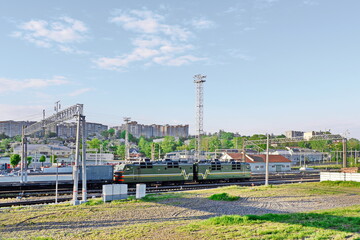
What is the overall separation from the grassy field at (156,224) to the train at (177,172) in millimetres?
14075

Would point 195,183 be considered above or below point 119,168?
below

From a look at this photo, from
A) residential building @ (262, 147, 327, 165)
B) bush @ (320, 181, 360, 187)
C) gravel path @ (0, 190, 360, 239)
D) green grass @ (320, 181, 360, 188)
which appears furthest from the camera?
residential building @ (262, 147, 327, 165)

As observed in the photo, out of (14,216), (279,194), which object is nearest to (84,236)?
(14,216)

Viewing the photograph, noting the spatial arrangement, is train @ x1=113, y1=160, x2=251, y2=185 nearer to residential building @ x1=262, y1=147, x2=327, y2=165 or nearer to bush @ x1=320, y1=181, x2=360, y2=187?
bush @ x1=320, y1=181, x2=360, y2=187

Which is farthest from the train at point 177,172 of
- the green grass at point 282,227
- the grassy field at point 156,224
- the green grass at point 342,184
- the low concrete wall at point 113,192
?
the green grass at point 282,227

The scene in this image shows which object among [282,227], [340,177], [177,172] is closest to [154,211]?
[282,227]

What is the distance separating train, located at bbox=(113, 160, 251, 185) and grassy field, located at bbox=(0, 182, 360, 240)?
554 inches

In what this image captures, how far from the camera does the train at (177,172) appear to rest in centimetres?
3772

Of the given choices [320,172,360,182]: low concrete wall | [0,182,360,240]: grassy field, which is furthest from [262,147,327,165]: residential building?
[0,182,360,240]: grassy field

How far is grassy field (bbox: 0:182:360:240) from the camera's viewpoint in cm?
1477

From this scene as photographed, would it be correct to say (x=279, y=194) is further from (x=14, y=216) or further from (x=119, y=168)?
(x=14, y=216)

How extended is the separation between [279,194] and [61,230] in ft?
66.3

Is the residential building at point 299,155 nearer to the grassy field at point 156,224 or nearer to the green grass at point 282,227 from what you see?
the green grass at point 282,227

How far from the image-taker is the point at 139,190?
26031mm
